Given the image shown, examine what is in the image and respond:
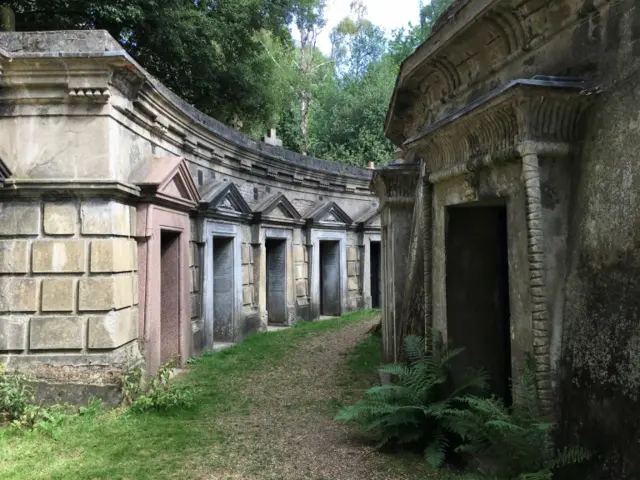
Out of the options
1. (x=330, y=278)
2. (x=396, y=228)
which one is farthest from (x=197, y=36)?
(x=396, y=228)

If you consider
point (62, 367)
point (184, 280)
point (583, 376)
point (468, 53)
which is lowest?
point (62, 367)

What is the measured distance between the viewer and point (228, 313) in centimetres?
1077

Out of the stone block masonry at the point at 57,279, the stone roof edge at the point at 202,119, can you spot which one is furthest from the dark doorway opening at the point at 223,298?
the stone block masonry at the point at 57,279

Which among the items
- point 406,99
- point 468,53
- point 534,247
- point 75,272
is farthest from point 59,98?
point 534,247

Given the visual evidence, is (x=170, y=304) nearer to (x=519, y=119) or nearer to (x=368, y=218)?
(x=519, y=119)

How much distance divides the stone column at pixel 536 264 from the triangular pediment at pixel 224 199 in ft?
22.2

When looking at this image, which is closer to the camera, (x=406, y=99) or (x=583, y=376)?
(x=583, y=376)

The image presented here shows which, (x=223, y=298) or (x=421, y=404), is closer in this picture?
(x=421, y=404)

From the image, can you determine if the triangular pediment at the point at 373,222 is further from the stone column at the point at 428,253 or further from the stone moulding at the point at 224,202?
the stone column at the point at 428,253

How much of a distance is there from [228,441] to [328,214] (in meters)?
10.2

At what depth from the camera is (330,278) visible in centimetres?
1573

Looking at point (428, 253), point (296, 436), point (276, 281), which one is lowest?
point (296, 436)

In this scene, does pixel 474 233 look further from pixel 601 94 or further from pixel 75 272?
pixel 75 272

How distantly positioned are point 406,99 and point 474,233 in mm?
2096
